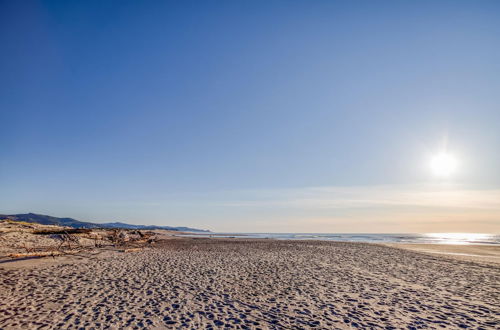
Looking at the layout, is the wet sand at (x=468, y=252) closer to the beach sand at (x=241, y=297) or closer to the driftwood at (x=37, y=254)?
the beach sand at (x=241, y=297)

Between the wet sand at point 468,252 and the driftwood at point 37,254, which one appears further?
the wet sand at point 468,252

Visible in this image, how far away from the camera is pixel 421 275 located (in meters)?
16.1

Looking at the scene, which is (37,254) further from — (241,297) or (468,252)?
(468,252)

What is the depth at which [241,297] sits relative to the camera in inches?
427

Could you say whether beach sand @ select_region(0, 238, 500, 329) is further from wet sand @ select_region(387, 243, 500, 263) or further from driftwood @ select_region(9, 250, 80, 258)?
wet sand @ select_region(387, 243, 500, 263)

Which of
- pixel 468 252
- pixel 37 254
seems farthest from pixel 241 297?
pixel 468 252

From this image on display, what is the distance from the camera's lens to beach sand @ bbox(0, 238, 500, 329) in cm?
823

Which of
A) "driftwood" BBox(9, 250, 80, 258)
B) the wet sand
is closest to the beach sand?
"driftwood" BBox(9, 250, 80, 258)

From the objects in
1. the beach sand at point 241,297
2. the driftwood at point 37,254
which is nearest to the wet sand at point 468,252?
the beach sand at point 241,297

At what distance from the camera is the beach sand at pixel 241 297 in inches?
324

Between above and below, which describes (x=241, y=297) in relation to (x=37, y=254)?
above

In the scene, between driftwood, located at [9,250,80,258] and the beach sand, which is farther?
driftwood, located at [9,250,80,258]

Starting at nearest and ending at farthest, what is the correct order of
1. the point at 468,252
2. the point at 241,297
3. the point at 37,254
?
the point at 241,297
the point at 37,254
the point at 468,252

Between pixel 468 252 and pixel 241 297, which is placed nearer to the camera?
pixel 241 297
